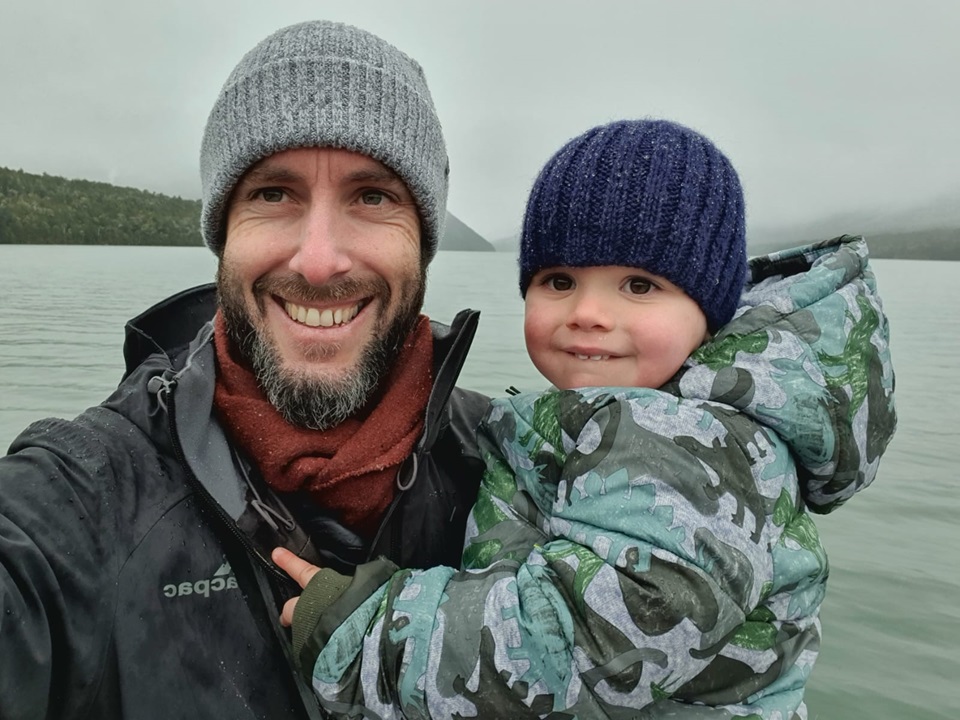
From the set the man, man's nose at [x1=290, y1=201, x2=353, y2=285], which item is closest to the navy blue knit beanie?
the man

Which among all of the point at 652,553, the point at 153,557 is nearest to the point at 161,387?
the point at 153,557

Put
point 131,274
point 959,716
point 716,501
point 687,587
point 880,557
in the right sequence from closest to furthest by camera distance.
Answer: point 687,587
point 716,501
point 959,716
point 880,557
point 131,274

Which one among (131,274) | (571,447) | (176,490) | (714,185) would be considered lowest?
(131,274)

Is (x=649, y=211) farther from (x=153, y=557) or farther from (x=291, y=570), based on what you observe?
(x=153, y=557)

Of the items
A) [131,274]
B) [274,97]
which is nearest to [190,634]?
[274,97]

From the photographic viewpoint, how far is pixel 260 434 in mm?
2086

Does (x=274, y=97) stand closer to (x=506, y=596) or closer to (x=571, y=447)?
(x=571, y=447)

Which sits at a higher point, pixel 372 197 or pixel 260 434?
pixel 372 197

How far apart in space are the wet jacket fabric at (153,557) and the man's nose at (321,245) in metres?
0.38

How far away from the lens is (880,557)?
7.29 metres

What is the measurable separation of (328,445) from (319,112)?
3.33 feet

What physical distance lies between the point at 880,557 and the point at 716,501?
674cm

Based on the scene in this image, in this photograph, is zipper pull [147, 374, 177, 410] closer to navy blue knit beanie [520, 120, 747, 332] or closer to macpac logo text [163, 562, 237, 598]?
macpac logo text [163, 562, 237, 598]

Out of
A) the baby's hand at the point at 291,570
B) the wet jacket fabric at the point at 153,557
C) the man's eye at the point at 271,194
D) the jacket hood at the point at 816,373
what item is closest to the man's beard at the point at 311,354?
the wet jacket fabric at the point at 153,557
